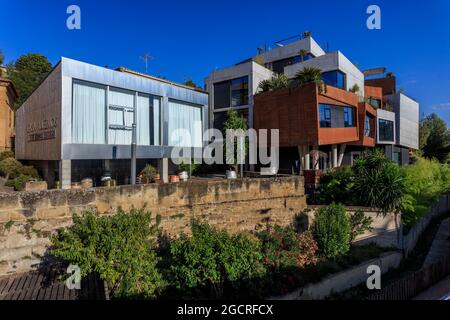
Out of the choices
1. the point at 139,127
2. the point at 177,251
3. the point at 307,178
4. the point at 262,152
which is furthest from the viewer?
the point at 262,152

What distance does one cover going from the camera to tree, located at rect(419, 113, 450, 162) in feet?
137

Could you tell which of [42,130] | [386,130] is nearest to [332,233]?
[42,130]

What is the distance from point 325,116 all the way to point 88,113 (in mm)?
15697

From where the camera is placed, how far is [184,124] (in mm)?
16359

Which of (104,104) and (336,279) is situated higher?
(104,104)

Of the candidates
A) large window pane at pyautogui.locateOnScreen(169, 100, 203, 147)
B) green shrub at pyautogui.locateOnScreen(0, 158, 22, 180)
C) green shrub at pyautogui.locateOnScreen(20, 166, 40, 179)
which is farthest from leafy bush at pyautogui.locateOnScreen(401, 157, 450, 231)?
green shrub at pyautogui.locateOnScreen(0, 158, 22, 180)

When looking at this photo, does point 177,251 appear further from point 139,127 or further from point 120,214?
point 139,127

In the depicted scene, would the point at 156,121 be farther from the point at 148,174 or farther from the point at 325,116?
the point at 325,116

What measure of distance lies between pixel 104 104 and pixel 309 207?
11064 mm

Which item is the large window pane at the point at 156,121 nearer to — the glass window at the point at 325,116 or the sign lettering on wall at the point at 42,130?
the sign lettering on wall at the point at 42,130

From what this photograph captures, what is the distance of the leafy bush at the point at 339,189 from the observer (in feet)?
43.6

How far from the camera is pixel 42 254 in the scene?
7391 mm
